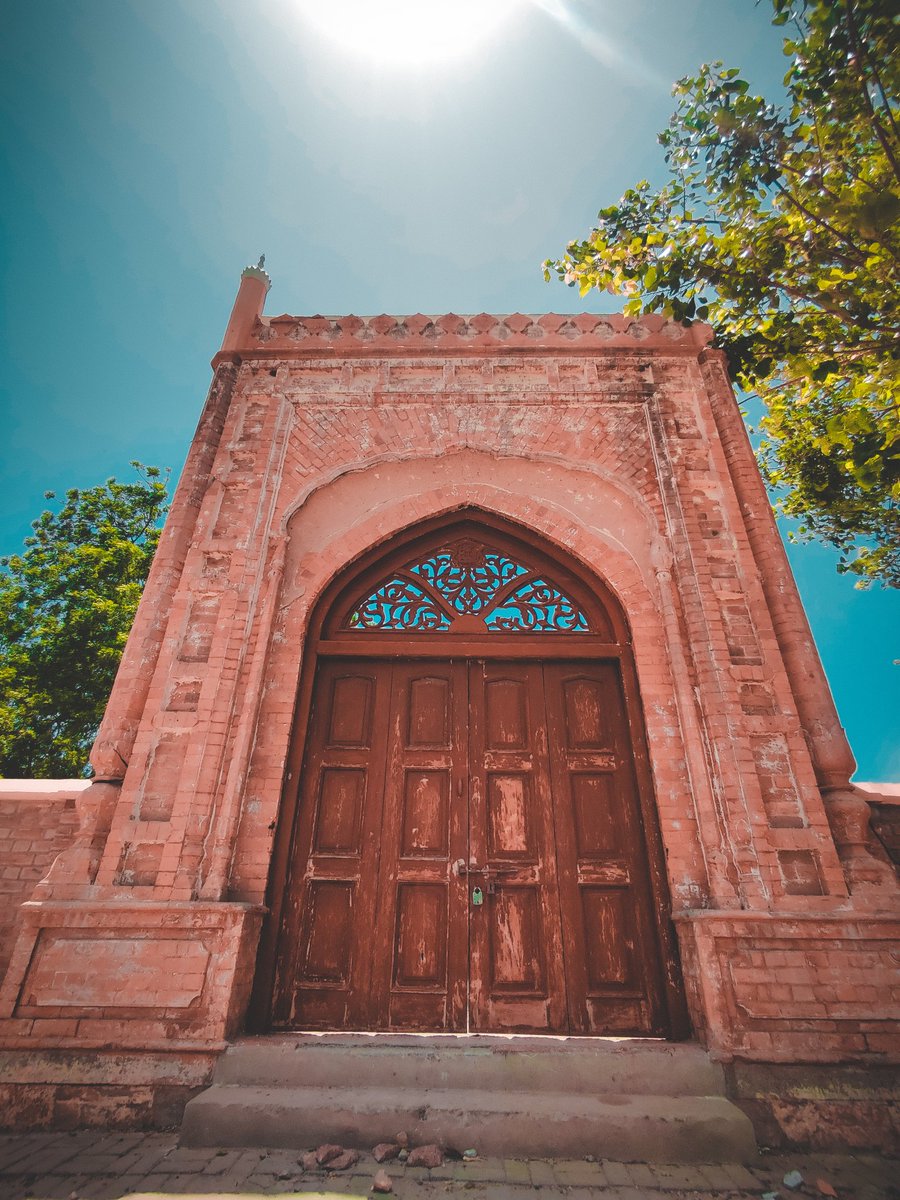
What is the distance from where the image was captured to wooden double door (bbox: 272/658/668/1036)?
3908 mm

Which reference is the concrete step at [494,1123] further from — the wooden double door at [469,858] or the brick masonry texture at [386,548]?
the wooden double door at [469,858]

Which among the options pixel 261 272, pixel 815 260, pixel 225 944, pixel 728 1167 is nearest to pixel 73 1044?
pixel 225 944

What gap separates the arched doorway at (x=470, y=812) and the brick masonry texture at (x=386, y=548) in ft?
0.85

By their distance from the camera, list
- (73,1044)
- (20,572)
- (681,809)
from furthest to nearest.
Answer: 1. (20,572)
2. (681,809)
3. (73,1044)

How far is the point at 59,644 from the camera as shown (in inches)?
492

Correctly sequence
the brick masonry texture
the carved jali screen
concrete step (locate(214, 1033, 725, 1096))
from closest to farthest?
concrete step (locate(214, 1033, 725, 1096)), the brick masonry texture, the carved jali screen

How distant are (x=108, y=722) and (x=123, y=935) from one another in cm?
143

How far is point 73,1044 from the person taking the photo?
10.8 feet

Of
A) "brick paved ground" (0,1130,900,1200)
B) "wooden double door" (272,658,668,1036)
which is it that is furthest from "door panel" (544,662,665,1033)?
"brick paved ground" (0,1130,900,1200)

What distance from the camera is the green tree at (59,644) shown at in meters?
12.2

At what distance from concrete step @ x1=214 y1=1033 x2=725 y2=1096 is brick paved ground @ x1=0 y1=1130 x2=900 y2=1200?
343 millimetres

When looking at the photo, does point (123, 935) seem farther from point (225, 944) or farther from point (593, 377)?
point (593, 377)

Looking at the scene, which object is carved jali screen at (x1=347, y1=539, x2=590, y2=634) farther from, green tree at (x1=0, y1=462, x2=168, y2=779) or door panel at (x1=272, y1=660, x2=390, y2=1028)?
green tree at (x1=0, y1=462, x2=168, y2=779)

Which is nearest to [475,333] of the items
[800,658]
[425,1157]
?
[800,658]
